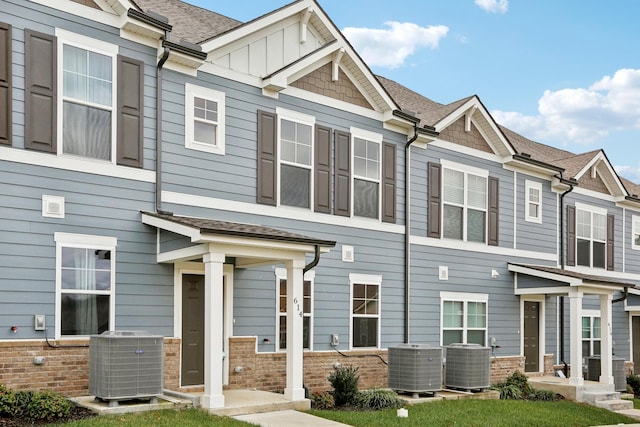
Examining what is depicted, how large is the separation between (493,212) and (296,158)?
7085 mm

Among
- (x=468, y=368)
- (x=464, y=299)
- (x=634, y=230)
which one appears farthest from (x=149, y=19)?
(x=634, y=230)

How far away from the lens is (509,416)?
13312mm

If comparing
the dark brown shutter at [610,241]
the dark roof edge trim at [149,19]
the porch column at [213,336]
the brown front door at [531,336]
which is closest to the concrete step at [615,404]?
the brown front door at [531,336]

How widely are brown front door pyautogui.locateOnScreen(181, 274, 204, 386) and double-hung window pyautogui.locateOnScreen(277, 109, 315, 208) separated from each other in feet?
8.80

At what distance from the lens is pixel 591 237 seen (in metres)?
22.9

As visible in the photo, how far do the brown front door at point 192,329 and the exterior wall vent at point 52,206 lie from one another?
8.27ft

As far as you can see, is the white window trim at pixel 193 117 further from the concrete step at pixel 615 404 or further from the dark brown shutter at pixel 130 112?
the concrete step at pixel 615 404

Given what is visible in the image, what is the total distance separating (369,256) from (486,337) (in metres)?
4.93

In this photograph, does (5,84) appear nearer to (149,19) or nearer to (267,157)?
(149,19)

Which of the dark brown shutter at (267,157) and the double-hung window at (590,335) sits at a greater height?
the dark brown shutter at (267,157)

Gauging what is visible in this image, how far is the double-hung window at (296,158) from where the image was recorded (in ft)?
47.8

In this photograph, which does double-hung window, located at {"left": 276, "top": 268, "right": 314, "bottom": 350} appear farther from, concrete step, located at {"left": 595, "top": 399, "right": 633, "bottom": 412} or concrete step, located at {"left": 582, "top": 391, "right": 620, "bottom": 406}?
concrete step, located at {"left": 595, "top": 399, "right": 633, "bottom": 412}

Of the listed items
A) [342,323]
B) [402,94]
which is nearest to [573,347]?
[342,323]

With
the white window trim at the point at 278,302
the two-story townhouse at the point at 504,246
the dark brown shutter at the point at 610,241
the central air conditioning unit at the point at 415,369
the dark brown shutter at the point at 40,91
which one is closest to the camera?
the dark brown shutter at the point at 40,91
